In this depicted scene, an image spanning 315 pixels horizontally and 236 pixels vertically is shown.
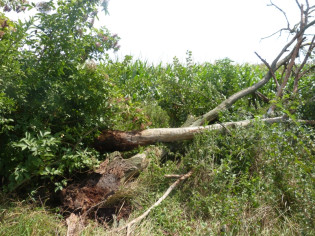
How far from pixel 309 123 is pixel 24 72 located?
5132 millimetres

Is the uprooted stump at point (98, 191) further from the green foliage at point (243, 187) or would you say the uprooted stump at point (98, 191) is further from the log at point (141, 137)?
the green foliage at point (243, 187)

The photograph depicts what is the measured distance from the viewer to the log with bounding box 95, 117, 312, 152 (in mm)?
4609

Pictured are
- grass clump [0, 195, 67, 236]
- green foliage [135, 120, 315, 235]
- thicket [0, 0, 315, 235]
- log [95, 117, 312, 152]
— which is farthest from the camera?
log [95, 117, 312, 152]

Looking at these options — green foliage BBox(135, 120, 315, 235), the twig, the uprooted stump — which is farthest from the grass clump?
green foliage BBox(135, 120, 315, 235)

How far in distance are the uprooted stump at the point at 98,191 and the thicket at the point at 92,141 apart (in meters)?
0.18

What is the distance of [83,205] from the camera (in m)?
3.93

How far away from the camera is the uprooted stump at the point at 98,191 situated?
393cm

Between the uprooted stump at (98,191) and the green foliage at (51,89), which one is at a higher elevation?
the green foliage at (51,89)

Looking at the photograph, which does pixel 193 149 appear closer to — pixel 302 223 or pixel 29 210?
pixel 302 223

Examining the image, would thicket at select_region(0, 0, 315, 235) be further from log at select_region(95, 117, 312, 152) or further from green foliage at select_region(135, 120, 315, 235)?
log at select_region(95, 117, 312, 152)

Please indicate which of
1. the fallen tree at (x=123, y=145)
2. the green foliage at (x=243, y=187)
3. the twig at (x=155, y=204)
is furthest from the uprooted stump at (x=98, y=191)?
the green foliage at (x=243, y=187)

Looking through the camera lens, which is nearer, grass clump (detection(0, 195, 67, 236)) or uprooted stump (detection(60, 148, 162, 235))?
grass clump (detection(0, 195, 67, 236))

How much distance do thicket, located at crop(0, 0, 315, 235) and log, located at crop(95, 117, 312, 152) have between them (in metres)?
0.17

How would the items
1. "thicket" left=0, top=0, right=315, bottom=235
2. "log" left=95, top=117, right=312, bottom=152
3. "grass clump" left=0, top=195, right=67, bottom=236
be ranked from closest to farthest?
"grass clump" left=0, top=195, right=67, bottom=236
"thicket" left=0, top=0, right=315, bottom=235
"log" left=95, top=117, right=312, bottom=152
